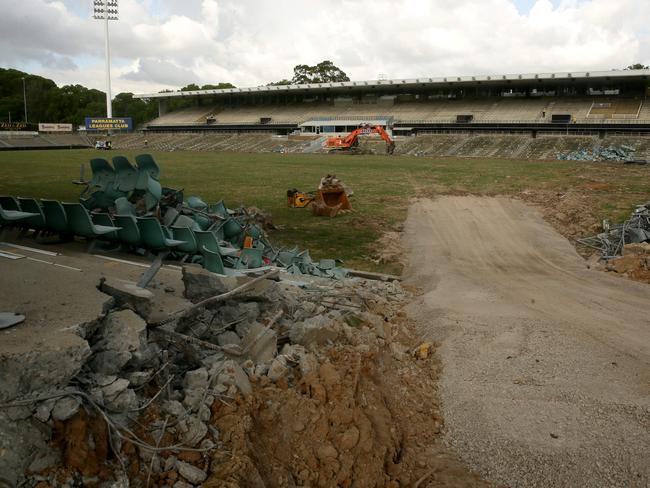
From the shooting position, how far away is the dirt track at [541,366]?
523cm

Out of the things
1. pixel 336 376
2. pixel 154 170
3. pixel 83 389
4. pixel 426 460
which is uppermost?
pixel 154 170

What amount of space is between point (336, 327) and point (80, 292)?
3.07 meters

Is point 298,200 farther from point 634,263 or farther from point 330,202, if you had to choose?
point 634,263

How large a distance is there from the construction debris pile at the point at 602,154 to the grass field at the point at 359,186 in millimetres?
6992

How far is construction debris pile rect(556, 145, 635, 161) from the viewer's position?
45.0 m

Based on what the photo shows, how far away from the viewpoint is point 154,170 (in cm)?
1145

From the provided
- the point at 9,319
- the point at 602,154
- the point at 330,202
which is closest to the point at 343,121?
the point at 602,154

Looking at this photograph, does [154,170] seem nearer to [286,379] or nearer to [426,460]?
[286,379]

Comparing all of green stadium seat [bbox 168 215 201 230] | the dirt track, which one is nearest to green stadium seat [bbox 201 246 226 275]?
green stadium seat [bbox 168 215 201 230]

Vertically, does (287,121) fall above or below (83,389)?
above

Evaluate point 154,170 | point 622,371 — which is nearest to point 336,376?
point 622,371

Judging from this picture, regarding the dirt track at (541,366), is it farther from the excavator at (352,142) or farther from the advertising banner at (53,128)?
the advertising banner at (53,128)

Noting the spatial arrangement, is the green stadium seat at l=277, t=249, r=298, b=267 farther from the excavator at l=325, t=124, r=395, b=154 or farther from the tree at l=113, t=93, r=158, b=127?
the tree at l=113, t=93, r=158, b=127

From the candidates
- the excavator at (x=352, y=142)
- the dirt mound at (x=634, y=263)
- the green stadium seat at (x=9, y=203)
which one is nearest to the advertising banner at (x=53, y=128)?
the excavator at (x=352, y=142)
